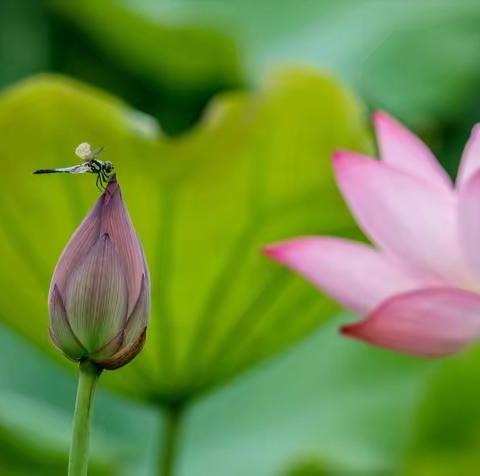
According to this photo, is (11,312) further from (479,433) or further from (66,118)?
(479,433)

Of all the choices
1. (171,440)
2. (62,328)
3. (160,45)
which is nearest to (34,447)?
(171,440)

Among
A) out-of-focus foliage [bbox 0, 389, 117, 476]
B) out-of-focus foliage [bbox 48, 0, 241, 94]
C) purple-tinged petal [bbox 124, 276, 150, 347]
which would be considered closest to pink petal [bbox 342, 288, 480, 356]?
purple-tinged petal [bbox 124, 276, 150, 347]

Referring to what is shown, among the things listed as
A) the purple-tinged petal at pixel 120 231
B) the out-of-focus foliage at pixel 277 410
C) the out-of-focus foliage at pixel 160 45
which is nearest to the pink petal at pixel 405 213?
the purple-tinged petal at pixel 120 231

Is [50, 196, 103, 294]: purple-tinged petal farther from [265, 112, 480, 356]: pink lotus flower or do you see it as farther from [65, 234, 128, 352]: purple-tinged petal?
[265, 112, 480, 356]: pink lotus flower

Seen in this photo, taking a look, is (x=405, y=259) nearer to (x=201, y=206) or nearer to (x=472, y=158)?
(x=472, y=158)

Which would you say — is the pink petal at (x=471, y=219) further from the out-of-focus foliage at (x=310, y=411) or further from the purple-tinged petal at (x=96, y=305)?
the out-of-focus foliage at (x=310, y=411)

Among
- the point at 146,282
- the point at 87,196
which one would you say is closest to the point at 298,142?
the point at 87,196

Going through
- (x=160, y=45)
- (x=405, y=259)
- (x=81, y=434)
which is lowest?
(x=81, y=434)
